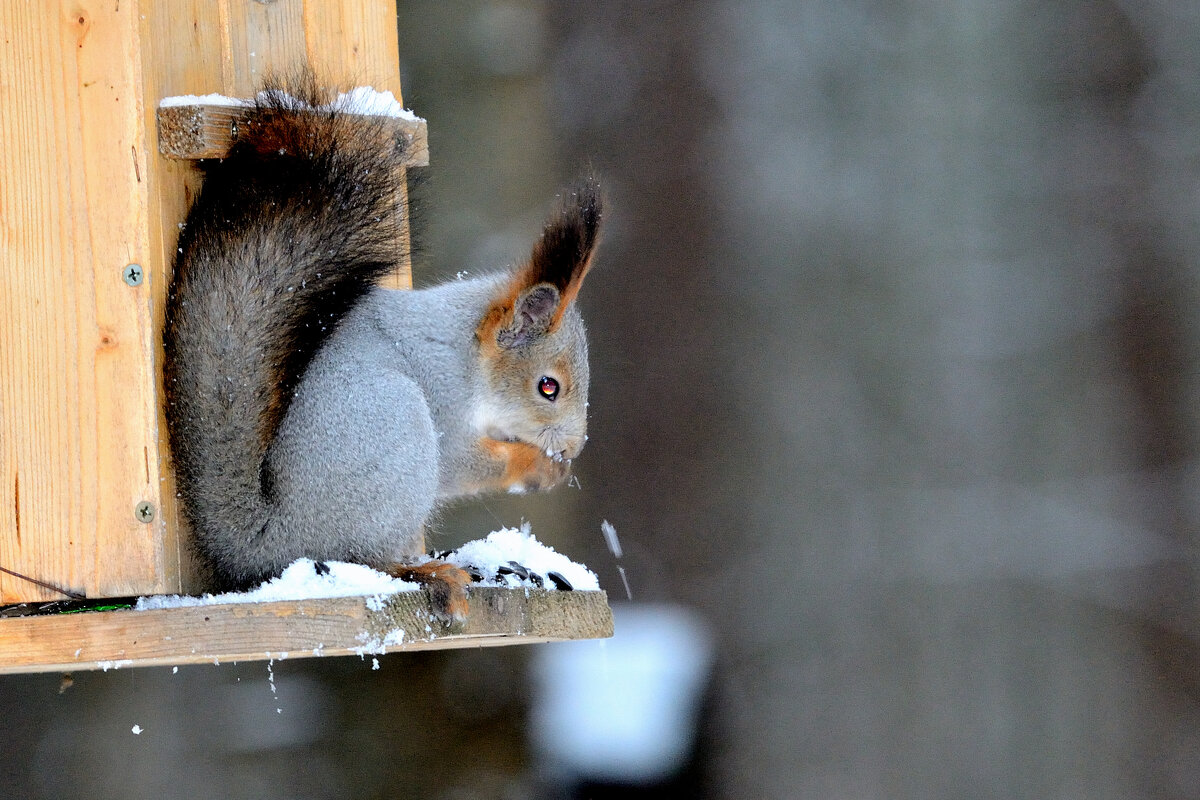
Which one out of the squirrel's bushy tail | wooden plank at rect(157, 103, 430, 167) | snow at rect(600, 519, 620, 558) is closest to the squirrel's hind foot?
the squirrel's bushy tail

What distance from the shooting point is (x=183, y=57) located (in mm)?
1413

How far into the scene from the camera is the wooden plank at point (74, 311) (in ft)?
4.22

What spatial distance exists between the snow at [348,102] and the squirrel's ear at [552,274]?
29 centimetres

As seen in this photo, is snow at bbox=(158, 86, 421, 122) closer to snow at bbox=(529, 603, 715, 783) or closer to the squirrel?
the squirrel

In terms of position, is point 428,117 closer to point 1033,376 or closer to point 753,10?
point 753,10

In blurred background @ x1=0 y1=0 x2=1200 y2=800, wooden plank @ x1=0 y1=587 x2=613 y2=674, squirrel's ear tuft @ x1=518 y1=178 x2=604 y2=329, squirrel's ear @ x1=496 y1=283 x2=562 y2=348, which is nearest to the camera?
wooden plank @ x1=0 y1=587 x2=613 y2=674

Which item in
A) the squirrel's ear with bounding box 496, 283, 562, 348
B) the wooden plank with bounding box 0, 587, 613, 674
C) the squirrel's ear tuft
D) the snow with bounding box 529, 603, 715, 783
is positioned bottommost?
the snow with bounding box 529, 603, 715, 783

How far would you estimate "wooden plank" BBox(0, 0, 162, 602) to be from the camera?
1.29 meters

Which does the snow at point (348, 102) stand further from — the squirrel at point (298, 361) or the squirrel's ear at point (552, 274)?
the squirrel's ear at point (552, 274)

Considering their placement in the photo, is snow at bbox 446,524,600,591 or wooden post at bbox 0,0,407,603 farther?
snow at bbox 446,524,600,591

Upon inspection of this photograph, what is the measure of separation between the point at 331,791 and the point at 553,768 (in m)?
0.41

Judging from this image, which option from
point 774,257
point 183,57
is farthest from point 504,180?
point 183,57

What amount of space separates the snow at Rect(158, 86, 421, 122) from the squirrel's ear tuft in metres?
0.29

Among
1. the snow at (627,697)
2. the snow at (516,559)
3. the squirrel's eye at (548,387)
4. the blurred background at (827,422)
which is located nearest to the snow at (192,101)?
the squirrel's eye at (548,387)
